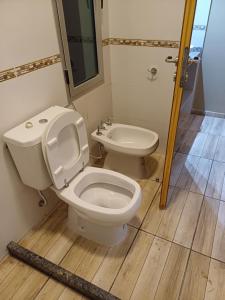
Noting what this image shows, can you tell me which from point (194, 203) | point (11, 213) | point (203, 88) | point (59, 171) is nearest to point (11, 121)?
point (59, 171)

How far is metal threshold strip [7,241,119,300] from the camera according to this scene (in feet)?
4.15

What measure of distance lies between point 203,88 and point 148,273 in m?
2.35

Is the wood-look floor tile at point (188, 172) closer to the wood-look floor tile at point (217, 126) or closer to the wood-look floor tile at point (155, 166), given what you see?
the wood-look floor tile at point (155, 166)

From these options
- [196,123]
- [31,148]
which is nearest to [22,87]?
[31,148]

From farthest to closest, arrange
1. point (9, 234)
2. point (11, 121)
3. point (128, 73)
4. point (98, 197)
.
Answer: point (128, 73) < point (98, 197) < point (9, 234) < point (11, 121)

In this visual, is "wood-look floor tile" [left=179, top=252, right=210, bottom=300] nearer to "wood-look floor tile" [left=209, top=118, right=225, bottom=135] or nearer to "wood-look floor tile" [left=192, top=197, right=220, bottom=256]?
"wood-look floor tile" [left=192, top=197, right=220, bottom=256]

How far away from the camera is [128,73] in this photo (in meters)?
2.12

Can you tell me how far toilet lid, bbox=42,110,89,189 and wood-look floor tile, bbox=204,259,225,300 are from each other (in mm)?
1007

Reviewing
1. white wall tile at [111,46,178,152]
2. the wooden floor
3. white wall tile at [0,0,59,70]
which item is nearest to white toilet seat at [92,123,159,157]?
white wall tile at [111,46,178,152]

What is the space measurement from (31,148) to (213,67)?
2428 millimetres

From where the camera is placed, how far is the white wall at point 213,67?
8.22 feet

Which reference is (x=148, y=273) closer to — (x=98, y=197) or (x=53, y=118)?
(x=98, y=197)

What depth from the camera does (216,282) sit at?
4.39 feet

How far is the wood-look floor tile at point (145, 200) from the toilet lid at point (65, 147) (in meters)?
0.57
